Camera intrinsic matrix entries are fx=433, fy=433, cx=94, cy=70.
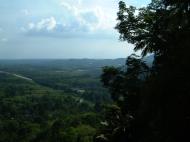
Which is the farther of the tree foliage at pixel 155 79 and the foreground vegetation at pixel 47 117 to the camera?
the foreground vegetation at pixel 47 117

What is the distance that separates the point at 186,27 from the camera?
21.4 m

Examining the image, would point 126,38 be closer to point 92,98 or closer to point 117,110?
point 117,110

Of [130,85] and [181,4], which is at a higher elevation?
[181,4]

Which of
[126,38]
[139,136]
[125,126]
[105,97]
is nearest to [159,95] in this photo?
[139,136]

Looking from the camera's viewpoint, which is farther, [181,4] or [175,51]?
[181,4]

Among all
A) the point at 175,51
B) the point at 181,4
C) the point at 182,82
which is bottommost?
the point at 182,82

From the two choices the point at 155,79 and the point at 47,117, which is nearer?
the point at 155,79

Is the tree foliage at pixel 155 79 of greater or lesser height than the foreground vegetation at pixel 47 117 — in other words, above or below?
above

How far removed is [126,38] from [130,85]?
3.47 metres

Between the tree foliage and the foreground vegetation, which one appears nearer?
the tree foliage

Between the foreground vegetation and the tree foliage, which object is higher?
the tree foliage

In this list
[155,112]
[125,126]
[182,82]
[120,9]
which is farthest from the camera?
[120,9]

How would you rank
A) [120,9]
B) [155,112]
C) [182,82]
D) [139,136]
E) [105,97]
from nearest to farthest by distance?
[182,82] < [155,112] < [139,136] < [120,9] < [105,97]

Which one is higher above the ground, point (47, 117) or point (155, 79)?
point (155, 79)
